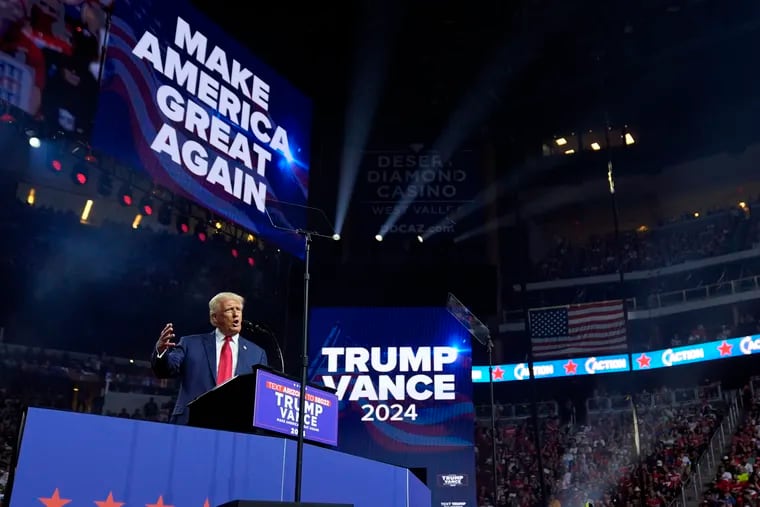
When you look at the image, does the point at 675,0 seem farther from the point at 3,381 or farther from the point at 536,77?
the point at 3,381

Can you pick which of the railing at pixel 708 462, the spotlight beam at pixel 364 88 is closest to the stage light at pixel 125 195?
the spotlight beam at pixel 364 88

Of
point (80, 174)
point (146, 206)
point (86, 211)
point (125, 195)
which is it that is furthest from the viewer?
point (86, 211)

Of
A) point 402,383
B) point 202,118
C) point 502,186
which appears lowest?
point 402,383

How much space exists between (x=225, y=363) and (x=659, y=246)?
27.5m

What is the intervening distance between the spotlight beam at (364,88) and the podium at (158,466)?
1117cm

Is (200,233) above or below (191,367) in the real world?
above

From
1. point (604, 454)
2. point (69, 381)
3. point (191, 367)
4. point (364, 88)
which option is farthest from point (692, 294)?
point (191, 367)

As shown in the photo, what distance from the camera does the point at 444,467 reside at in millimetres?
A: 16562

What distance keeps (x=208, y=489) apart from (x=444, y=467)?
1263 cm

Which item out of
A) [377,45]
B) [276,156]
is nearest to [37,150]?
[276,156]

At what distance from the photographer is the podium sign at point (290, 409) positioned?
5602 mm

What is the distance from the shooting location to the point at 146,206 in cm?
1240

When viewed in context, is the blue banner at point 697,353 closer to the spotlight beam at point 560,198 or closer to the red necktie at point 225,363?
the spotlight beam at point 560,198

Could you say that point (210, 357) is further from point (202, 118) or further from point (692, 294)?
point (692, 294)
